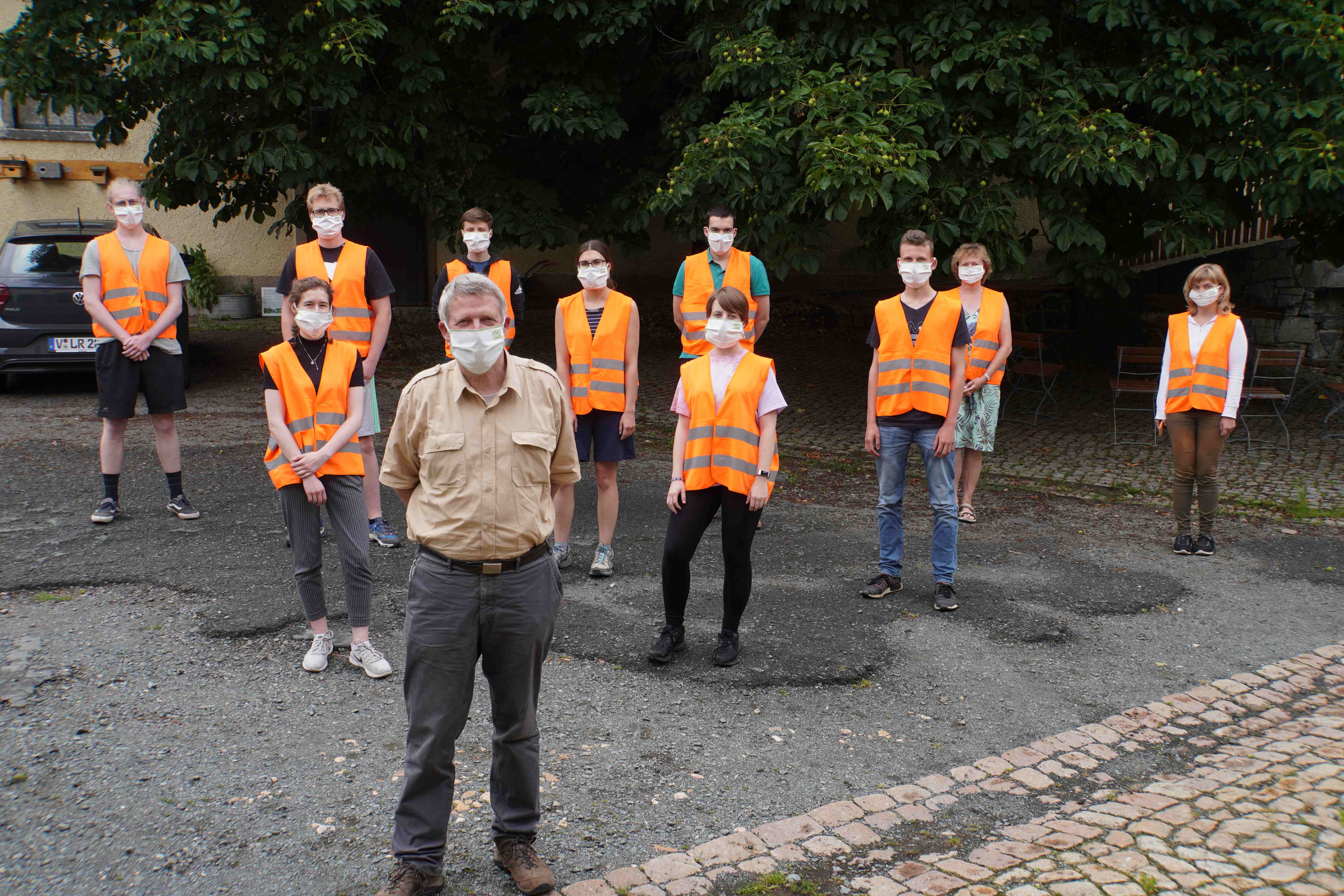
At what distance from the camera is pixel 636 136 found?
40.0 feet

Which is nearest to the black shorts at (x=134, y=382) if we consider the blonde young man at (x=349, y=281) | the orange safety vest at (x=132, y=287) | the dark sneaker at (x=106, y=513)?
the orange safety vest at (x=132, y=287)

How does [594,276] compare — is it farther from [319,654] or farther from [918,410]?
[319,654]

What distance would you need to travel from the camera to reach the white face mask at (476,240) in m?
6.29

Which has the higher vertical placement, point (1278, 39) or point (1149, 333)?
point (1278, 39)

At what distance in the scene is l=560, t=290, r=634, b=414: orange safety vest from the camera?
5.94 metres

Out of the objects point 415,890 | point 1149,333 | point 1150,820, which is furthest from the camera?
point 1149,333

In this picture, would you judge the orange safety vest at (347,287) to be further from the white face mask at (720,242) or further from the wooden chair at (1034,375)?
the wooden chair at (1034,375)

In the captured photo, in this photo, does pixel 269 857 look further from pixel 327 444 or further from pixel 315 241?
pixel 315 241

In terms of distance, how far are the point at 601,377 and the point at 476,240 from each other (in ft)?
3.82

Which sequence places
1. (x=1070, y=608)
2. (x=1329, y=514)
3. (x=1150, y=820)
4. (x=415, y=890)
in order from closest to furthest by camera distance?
(x=415, y=890) → (x=1150, y=820) → (x=1070, y=608) → (x=1329, y=514)

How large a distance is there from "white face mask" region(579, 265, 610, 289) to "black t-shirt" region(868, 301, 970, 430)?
1.49 meters

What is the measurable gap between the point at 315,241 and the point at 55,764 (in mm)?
3278

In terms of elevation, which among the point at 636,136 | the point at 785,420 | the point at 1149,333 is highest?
the point at 636,136

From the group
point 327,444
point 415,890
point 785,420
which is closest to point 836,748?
point 415,890
